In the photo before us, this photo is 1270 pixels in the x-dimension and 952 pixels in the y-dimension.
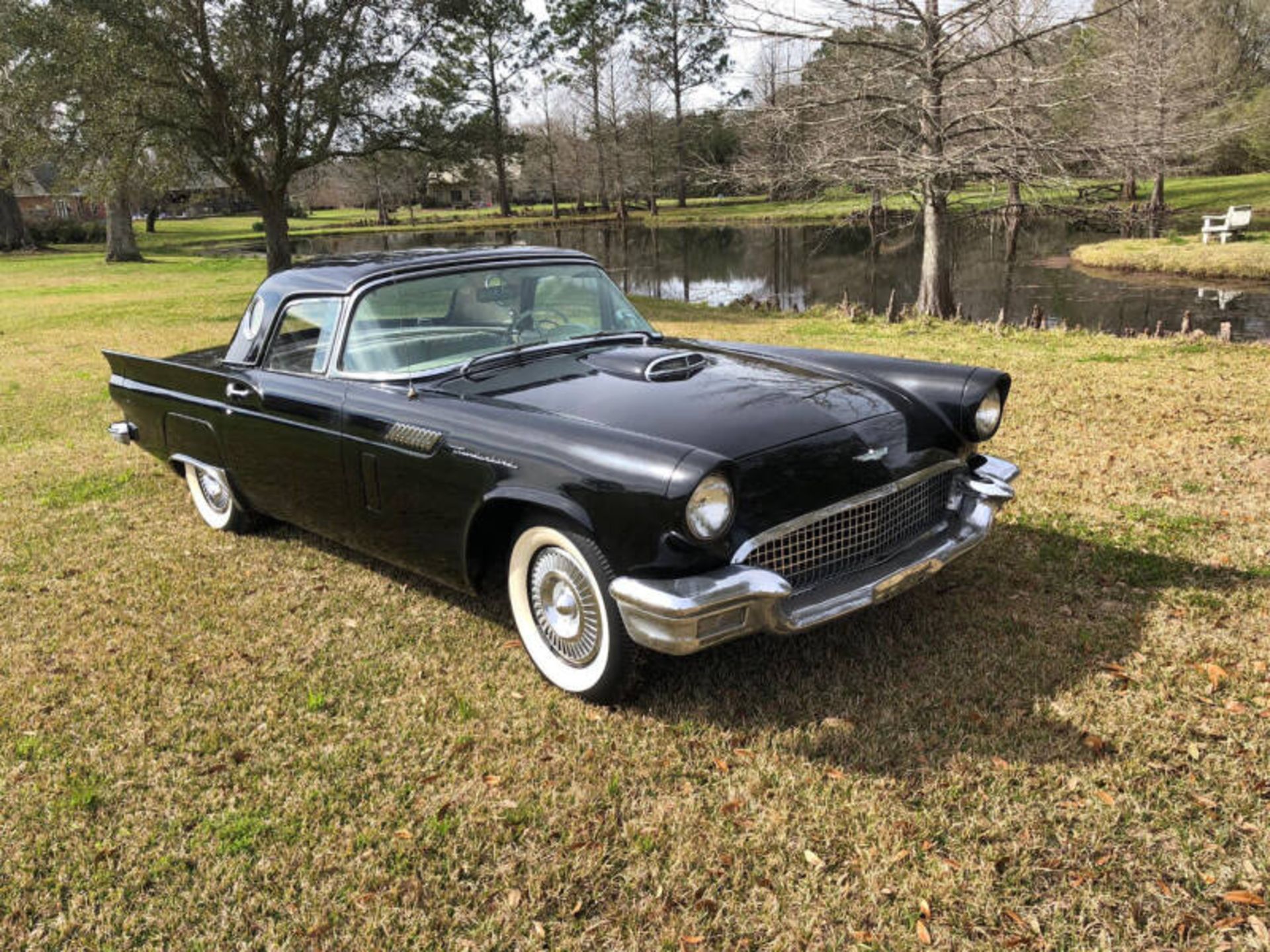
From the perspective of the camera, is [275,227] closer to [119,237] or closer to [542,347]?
[542,347]

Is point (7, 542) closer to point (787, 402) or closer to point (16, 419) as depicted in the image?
point (16, 419)

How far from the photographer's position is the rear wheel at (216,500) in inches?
206

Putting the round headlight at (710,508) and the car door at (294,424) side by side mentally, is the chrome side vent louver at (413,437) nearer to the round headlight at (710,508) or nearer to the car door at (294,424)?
the car door at (294,424)

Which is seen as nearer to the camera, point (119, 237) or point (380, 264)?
point (380, 264)

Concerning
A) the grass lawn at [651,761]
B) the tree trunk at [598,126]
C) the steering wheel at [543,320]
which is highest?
the tree trunk at [598,126]

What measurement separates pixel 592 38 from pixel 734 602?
63.5m

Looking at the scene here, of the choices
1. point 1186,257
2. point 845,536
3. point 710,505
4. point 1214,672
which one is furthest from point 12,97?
point 1186,257

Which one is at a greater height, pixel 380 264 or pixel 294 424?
pixel 380 264

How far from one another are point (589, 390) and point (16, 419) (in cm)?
784

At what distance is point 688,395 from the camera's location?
3.68 metres

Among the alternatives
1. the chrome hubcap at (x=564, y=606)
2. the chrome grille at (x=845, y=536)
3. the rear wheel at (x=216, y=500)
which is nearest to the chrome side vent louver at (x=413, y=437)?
the chrome hubcap at (x=564, y=606)

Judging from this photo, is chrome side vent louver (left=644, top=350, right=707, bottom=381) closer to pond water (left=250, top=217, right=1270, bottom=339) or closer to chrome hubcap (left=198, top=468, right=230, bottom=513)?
chrome hubcap (left=198, top=468, right=230, bottom=513)

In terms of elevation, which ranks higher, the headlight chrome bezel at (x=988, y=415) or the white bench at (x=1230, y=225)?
the white bench at (x=1230, y=225)

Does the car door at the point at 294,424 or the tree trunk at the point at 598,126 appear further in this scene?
the tree trunk at the point at 598,126
